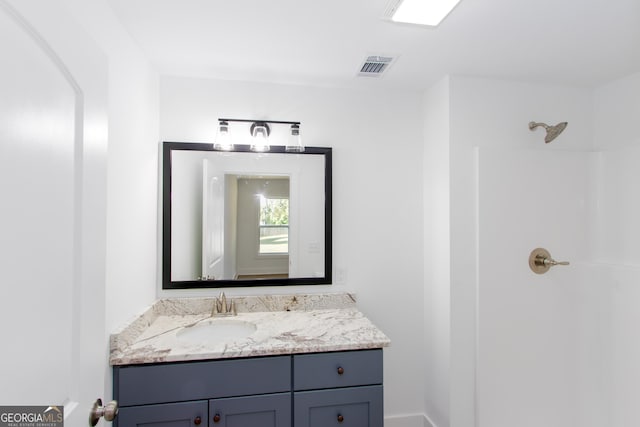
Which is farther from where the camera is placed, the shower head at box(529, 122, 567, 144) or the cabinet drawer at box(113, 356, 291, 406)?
the shower head at box(529, 122, 567, 144)

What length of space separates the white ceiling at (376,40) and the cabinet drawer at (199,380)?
1493 mm

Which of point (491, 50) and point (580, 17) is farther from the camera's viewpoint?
point (491, 50)

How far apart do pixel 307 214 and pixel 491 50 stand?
4.38 feet

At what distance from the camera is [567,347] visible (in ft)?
6.63

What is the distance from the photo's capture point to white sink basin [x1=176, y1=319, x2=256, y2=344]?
5.79 feet

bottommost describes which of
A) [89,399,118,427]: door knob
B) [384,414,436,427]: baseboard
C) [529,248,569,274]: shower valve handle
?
[384,414,436,427]: baseboard

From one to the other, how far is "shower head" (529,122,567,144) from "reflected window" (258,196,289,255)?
1590 mm

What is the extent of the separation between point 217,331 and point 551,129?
7.45 ft

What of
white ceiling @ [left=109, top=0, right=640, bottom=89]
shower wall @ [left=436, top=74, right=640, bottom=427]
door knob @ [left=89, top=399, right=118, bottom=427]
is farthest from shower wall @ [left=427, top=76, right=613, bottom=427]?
door knob @ [left=89, top=399, right=118, bottom=427]

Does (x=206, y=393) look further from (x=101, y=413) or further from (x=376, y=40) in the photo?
(x=376, y=40)

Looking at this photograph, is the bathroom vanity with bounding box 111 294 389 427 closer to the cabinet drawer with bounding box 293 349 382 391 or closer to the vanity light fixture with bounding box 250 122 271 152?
the cabinet drawer with bounding box 293 349 382 391

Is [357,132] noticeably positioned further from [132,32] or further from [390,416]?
[390,416]

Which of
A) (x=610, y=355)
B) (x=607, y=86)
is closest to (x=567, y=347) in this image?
(x=610, y=355)

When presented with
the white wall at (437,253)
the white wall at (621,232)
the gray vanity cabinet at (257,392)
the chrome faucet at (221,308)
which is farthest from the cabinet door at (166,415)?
the white wall at (621,232)
